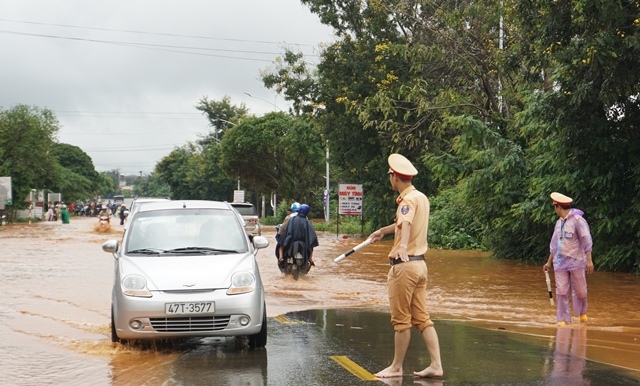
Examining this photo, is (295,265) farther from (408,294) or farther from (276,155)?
(276,155)

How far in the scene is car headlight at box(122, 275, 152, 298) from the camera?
858cm

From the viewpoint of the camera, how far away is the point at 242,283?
28.8 feet

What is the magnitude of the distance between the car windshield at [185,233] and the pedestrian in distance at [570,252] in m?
4.26

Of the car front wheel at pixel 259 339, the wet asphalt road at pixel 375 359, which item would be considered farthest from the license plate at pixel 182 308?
the car front wheel at pixel 259 339

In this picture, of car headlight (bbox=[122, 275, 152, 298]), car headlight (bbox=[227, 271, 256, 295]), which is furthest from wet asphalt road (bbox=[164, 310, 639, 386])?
car headlight (bbox=[122, 275, 152, 298])

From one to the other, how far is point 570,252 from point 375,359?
399cm

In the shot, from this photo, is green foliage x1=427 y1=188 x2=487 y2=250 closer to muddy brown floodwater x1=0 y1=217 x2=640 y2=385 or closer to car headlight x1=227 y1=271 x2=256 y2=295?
muddy brown floodwater x1=0 y1=217 x2=640 y2=385

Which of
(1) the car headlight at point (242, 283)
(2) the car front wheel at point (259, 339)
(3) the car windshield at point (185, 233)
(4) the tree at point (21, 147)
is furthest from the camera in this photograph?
(4) the tree at point (21, 147)

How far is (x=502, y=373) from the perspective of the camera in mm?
7520

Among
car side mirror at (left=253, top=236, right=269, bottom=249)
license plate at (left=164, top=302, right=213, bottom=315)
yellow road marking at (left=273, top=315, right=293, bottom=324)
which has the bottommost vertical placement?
yellow road marking at (left=273, top=315, right=293, bottom=324)

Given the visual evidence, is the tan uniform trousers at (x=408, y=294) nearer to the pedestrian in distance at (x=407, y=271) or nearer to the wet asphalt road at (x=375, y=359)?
the pedestrian in distance at (x=407, y=271)

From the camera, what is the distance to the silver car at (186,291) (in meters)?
8.50

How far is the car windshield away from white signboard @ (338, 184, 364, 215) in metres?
25.8

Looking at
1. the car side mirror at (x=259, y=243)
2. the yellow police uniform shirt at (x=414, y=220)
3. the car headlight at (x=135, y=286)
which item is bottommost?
the car headlight at (x=135, y=286)
